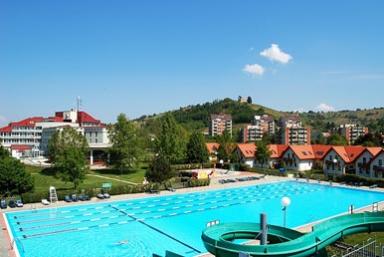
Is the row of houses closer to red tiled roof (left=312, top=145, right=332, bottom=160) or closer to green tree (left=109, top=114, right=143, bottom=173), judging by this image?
red tiled roof (left=312, top=145, right=332, bottom=160)

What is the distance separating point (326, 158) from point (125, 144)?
102ft

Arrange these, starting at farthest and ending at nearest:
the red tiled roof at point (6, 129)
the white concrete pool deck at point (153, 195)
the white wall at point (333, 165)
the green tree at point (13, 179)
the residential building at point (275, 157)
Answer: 1. the red tiled roof at point (6, 129)
2. the residential building at point (275, 157)
3. the white wall at point (333, 165)
4. the green tree at point (13, 179)
5. the white concrete pool deck at point (153, 195)

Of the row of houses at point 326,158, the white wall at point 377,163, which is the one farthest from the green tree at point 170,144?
the white wall at point 377,163

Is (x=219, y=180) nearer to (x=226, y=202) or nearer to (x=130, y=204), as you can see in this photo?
(x=226, y=202)

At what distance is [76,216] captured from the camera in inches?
1228

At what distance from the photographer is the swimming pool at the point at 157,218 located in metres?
23.5

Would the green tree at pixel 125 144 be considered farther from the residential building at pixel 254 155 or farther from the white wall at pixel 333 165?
the white wall at pixel 333 165

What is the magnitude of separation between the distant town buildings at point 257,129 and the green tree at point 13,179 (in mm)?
113816

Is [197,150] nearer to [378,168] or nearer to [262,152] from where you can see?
[262,152]

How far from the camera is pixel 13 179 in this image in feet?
115

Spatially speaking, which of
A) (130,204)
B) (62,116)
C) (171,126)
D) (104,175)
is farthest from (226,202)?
(62,116)

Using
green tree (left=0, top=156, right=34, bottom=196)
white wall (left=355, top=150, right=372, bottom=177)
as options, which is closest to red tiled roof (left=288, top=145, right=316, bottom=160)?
white wall (left=355, top=150, right=372, bottom=177)

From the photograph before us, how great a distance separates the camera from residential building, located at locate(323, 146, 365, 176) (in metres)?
56.3

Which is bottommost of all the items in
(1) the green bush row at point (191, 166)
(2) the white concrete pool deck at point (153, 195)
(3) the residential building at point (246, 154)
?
(2) the white concrete pool deck at point (153, 195)
